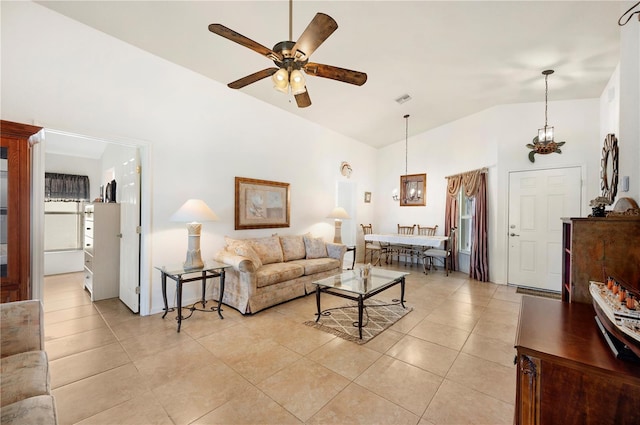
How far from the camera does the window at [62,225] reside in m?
5.61

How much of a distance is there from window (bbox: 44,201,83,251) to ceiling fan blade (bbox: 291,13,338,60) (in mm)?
6643

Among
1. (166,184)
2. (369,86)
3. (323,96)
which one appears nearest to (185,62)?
(166,184)

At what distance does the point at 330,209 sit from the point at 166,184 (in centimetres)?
350

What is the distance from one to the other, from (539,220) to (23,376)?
6.32 meters

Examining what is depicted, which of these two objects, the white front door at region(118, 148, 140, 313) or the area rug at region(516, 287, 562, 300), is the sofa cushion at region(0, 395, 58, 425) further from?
the area rug at region(516, 287, 562, 300)

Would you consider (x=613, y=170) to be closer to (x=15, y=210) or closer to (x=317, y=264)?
(x=317, y=264)

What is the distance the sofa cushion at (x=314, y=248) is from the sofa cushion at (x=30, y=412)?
3.83m

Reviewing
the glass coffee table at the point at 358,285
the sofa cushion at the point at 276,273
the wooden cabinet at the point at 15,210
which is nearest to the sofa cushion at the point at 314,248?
the sofa cushion at the point at 276,273

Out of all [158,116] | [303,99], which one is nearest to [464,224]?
[303,99]

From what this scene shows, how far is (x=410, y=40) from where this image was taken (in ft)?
10.3

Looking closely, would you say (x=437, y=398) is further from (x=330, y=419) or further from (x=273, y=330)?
(x=273, y=330)

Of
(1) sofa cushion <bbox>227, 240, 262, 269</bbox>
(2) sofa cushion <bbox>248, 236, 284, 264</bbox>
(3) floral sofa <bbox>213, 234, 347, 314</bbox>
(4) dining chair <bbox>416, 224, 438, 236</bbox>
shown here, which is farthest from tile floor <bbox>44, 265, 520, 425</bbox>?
(4) dining chair <bbox>416, 224, 438, 236</bbox>

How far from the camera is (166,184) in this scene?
3.49m

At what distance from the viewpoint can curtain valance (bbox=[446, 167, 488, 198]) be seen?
17.5ft
